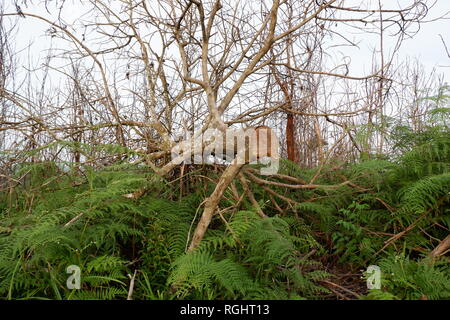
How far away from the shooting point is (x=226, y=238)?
2.34m

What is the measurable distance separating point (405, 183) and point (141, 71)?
119 inches

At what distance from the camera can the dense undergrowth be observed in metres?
2.14

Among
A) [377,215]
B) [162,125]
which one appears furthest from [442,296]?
[162,125]

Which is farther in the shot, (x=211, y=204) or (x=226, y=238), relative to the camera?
(x=211, y=204)

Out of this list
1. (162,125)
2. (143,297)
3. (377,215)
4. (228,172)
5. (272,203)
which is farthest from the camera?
(162,125)

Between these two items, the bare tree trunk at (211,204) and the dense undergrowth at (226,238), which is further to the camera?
the bare tree trunk at (211,204)

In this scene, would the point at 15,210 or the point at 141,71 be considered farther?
the point at 141,71

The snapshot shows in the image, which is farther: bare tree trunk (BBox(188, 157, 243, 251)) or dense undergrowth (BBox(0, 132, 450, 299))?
bare tree trunk (BBox(188, 157, 243, 251))

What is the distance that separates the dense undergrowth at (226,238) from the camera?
7.01ft
